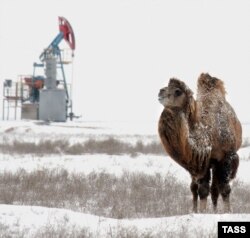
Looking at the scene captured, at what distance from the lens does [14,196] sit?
10.2 meters

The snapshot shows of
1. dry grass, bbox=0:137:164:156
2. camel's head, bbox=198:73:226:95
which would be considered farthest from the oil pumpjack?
camel's head, bbox=198:73:226:95

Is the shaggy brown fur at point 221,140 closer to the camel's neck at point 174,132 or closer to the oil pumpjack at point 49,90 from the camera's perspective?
the camel's neck at point 174,132

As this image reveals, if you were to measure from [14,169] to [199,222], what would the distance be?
899 cm

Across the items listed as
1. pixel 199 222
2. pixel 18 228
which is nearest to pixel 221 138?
pixel 199 222

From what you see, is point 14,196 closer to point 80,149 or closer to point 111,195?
point 111,195

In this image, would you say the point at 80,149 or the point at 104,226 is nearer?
the point at 104,226

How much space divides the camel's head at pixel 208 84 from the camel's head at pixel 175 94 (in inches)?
51.2

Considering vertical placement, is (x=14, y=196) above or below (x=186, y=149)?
below

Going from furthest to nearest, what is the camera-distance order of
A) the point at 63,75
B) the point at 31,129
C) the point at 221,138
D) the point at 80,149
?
the point at 63,75 → the point at 31,129 → the point at 80,149 → the point at 221,138

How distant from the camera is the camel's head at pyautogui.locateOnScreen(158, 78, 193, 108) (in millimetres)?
7277

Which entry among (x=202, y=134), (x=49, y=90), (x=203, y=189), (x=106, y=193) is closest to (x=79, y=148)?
(x=106, y=193)

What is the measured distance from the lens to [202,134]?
25.2 feet

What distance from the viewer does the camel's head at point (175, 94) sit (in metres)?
7.28

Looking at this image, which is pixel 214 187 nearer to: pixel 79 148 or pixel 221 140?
pixel 221 140
